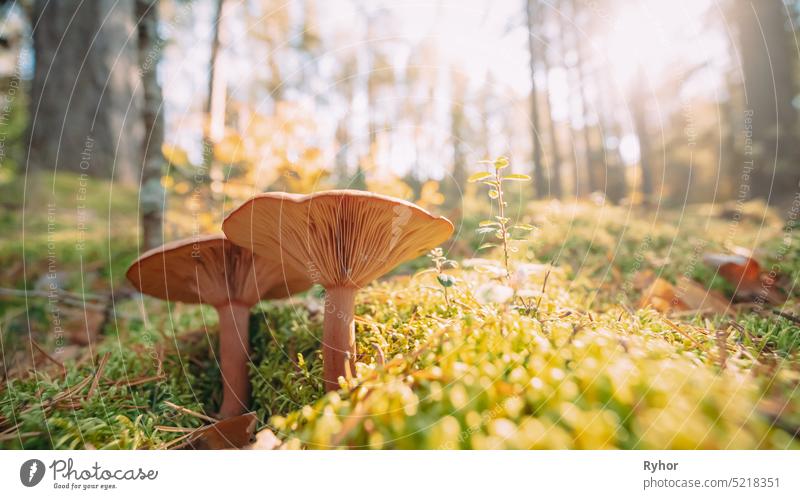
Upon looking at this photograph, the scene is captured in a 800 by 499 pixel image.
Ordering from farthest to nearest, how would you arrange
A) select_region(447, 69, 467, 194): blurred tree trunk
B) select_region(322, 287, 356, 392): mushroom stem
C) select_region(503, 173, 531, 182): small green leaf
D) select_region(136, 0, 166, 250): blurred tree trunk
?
select_region(136, 0, 166, 250): blurred tree trunk
select_region(447, 69, 467, 194): blurred tree trunk
select_region(322, 287, 356, 392): mushroom stem
select_region(503, 173, 531, 182): small green leaf

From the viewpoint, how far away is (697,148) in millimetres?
17109

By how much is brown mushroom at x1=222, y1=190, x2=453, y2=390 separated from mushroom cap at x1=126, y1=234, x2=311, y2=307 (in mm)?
243

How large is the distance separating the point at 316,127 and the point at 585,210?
12.8ft

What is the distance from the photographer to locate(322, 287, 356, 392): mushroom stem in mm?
1656

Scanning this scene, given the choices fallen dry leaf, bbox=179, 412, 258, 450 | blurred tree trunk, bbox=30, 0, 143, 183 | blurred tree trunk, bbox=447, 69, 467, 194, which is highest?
blurred tree trunk, bbox=30, 0, 143, 183

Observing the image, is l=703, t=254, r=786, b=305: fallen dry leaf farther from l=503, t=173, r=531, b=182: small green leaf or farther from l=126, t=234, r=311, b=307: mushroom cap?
l=126, t=234, r=311, b=307: mushroom cap

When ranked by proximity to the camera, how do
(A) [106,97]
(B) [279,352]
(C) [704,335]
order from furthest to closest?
(A) [106,97] < (B) [279,352] < (C) [704,335]

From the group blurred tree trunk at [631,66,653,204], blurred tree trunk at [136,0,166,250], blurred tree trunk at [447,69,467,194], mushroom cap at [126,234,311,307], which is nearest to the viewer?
mushroom cap at [126,234,311,307]
